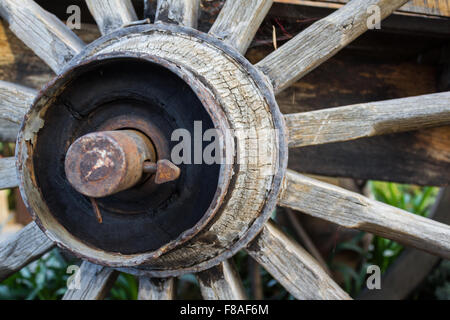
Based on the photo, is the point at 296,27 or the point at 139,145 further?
the point at 296,27

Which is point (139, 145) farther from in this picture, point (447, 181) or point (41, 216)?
point (447, 181)

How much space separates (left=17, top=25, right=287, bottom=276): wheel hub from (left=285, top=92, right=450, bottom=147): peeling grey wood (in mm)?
81

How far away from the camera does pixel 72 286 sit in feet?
4.50

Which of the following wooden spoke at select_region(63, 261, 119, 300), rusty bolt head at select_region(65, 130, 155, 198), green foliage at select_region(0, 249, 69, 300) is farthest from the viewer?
green foliage at select_region(0, 249, 69, 300)

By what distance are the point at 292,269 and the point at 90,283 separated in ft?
2.10

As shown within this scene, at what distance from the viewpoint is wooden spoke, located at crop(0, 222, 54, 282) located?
136 centimetres

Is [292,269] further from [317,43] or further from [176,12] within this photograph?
[176,12]

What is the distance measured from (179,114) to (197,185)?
194 millimetres

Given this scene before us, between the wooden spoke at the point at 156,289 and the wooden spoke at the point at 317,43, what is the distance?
68cm

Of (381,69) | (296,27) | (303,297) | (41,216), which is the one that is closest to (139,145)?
(41,216)

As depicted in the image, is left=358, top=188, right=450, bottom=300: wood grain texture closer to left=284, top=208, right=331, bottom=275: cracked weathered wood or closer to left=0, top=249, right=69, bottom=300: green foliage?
left=284, top=208, right=331, bottom=275: cracked weathered wood

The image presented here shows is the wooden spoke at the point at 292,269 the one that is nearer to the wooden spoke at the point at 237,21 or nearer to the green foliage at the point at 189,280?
the wooden spoke at the point at 237,21

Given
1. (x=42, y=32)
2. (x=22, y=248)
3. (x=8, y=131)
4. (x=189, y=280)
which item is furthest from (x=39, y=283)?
(x=42, y=32)

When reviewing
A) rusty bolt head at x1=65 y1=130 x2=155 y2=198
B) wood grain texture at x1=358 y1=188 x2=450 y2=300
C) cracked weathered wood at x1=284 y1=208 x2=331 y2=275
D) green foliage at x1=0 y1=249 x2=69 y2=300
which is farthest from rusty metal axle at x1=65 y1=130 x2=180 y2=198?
green foliage at x1=0 y1=249 x2=69 y2=300
